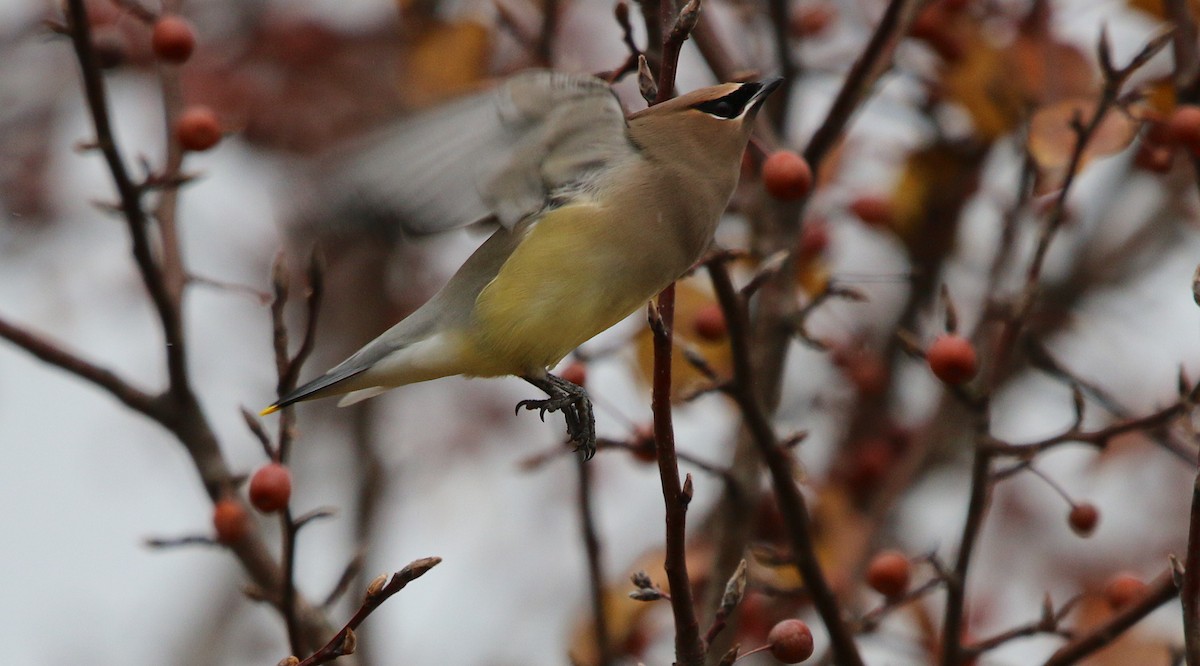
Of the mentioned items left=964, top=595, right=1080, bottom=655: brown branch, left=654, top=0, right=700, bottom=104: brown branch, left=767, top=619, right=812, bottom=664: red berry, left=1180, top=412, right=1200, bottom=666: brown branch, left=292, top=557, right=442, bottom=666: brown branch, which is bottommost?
left=964, top=595, right=1080, bottom=655: brown branch

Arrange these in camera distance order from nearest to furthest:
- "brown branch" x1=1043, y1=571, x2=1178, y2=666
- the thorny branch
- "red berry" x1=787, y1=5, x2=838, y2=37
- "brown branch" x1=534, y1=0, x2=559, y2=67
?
"brown branch" x1=1043, y1=571, x2=1178, y2=666, the thorny branch, "brown branch" x1=534, y1=0, x2=559, y2=67, "red berry" x1=787, y1=5, x2=838, y2=37

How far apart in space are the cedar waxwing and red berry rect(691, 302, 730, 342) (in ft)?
1.50

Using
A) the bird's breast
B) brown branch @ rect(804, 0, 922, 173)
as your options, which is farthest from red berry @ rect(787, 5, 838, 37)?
the bird's breast

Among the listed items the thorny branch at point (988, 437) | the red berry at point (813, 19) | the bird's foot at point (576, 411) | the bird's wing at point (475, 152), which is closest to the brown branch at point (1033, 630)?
the thorny branch at point (988, 437)

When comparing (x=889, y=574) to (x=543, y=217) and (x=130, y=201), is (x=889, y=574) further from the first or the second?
(x=130, y=201)

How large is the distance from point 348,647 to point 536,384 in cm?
77

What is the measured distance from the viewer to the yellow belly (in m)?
2.51

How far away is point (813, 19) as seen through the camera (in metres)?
4.29

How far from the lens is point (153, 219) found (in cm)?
312

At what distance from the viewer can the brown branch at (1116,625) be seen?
7.47 ft

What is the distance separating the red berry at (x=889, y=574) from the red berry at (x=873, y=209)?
1417mm

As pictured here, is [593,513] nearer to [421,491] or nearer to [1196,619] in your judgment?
[1196,619]

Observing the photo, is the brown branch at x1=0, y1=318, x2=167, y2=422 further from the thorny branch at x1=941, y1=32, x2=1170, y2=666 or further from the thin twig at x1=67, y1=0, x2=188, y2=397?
the thorny branch at x1=941, y1=32, x2=1170, y2=666

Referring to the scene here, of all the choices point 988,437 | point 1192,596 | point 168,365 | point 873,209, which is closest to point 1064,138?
point 988,437
